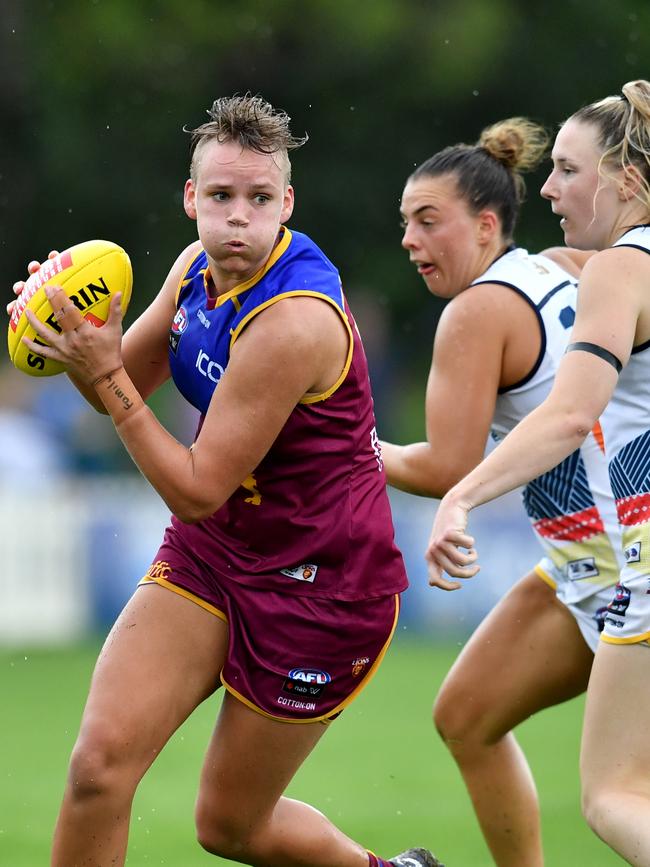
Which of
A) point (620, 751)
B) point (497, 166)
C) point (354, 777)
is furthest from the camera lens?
point (354, 777)

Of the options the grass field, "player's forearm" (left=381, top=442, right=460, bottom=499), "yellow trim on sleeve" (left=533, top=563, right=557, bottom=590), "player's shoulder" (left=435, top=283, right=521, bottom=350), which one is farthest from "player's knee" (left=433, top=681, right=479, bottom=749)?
"player's shoulder" (left=435, top=283, right=521, bottom=350)

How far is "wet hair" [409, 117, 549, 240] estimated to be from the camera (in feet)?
16.2

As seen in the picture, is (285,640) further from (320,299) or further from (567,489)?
(567,489)

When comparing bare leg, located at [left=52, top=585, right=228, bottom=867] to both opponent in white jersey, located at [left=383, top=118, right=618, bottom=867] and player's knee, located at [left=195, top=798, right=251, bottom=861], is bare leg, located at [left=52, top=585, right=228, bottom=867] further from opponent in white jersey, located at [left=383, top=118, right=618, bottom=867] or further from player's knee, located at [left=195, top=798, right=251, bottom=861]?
opponent in white jersey, located at [left=383, top=118, right=618, bottom=867]

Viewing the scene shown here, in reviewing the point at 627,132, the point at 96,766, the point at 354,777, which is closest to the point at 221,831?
the point at 96,766

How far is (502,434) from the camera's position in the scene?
4.98 m

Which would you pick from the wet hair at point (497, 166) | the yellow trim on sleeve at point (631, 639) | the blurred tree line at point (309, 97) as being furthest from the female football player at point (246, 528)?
the blurred tree line at point (309, 97)

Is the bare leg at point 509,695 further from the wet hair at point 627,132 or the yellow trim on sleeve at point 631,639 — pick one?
the wet hair at point 627,132

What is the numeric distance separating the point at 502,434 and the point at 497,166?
2.94ft

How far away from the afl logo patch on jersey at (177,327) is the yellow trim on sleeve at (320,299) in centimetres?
23

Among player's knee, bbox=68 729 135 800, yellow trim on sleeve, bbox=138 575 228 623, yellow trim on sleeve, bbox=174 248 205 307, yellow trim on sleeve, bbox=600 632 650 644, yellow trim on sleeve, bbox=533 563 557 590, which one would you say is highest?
yellow trim on sleeve, bbox=174 248 205 307

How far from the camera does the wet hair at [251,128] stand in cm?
396

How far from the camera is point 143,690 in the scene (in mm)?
3961

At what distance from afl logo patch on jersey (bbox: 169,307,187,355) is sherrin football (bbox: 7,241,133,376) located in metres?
0.16
